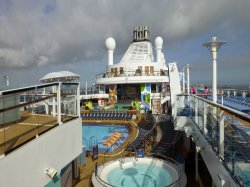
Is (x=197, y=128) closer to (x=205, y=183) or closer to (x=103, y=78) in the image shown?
(x=205, y=183)

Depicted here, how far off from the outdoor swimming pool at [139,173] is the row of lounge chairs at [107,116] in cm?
806

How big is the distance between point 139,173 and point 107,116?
31.4 ft

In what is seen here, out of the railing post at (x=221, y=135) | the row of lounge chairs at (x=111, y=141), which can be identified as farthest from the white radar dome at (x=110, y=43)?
the railing post at (x=221, y=135)

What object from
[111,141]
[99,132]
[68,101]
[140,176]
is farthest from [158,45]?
[68,101]

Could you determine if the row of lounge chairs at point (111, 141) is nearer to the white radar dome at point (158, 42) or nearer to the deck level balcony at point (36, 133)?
the deck level balcony at point (36, 133)

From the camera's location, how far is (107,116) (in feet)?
58.2

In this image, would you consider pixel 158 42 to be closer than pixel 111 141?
No

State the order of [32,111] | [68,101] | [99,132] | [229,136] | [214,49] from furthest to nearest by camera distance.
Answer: [99,132] < [214,49] < [68,101] < [32,111] < [229,136]

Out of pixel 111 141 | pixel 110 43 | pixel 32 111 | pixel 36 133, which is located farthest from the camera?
pixel 110 43

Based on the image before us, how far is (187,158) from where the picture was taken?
10.2m

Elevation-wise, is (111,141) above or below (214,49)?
below

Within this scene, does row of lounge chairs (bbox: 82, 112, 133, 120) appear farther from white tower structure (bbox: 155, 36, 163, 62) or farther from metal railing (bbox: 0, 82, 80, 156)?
white tower structure (bbox: 155, 36, 163, 62)

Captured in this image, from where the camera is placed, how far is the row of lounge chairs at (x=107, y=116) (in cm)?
1731

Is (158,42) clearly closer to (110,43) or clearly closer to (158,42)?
(158,42)
